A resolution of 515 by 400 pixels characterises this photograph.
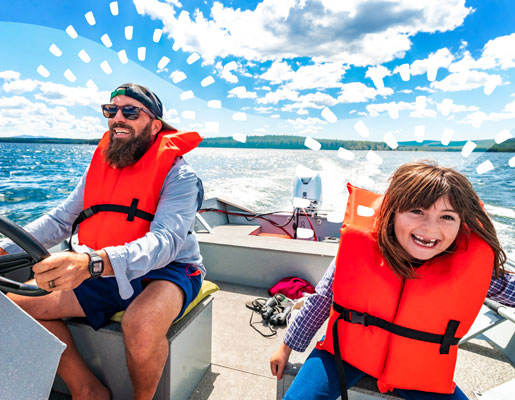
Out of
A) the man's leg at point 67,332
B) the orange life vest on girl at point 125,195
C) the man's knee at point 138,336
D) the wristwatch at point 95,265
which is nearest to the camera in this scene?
the wristwatch at point 95,265

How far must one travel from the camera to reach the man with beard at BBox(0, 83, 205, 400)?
1.14 m

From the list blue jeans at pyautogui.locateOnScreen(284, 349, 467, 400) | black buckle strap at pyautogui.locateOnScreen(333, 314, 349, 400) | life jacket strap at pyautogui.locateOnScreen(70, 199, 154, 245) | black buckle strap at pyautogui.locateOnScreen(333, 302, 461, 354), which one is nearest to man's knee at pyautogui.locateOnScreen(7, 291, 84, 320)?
life jacket strap at pyautogui.locateOnScreen(70, 199, 154, 245)

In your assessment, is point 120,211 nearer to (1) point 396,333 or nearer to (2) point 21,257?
(2) point 21,257

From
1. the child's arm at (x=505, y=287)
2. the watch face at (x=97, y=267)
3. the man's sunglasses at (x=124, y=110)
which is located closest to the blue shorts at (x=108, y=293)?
the watch face at (x=97, y=267)

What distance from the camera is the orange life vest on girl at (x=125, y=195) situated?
4.63 feet

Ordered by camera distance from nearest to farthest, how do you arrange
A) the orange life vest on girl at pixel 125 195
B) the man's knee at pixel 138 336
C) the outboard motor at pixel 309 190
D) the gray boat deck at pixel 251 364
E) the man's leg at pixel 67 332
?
1. the man's knee at pixel 138 336
2. the man's leg at pixel 67 332
3. the orange life vest on girl at pixel 125 195
4. the gray boat deck at pixel 251 364
5. the outboard motor at pixel 309 190

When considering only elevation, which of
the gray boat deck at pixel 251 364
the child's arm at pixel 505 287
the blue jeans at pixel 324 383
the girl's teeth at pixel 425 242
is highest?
the girl's teeth at pixel 425 242

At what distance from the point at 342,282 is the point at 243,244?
165cm

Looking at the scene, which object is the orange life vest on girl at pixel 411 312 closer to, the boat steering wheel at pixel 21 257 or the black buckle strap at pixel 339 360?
the black buckle strap at pixel 339 360

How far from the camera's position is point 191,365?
148 cm

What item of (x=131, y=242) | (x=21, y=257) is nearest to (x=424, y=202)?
(x=131, y=242)

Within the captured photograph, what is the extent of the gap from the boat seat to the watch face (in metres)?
0.41

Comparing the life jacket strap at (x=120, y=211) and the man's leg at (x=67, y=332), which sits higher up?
the life jacket strap at (x=120, y=211)

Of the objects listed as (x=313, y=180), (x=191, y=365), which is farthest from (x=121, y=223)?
(x=313, y=180)
